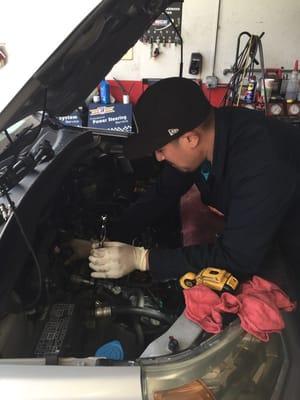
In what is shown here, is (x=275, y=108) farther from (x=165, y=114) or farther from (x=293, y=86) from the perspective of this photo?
(x=165, y=114)

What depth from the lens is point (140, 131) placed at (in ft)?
3.32

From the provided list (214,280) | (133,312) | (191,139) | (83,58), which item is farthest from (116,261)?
(83,58)

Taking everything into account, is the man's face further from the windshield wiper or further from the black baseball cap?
the windshield wiper

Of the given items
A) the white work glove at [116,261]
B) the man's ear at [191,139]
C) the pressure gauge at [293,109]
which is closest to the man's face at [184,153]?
the man's ear at [191,139]

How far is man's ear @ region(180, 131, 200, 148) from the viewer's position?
1021 mm

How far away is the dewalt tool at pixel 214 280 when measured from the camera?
0.89m

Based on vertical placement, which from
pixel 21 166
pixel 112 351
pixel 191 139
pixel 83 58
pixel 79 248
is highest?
pixel 83 58

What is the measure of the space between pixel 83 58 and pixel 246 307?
0.74m

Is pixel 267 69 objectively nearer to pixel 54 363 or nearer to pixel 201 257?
pixel 201 257

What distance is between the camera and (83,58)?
98cm

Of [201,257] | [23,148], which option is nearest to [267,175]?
[201,257]

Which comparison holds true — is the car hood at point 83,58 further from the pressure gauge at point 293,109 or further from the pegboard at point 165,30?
the pressure gauge at point 293,109

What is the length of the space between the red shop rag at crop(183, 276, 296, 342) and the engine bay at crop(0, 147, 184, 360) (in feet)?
0.62

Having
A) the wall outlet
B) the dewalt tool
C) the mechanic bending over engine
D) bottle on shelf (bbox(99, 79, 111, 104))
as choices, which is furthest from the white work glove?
the wall outlet
